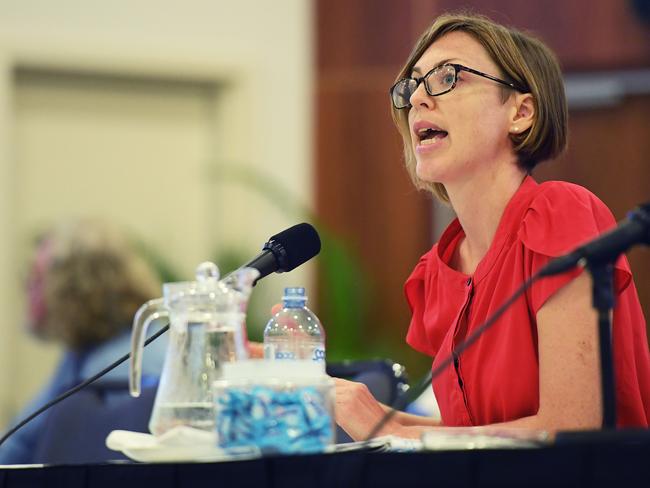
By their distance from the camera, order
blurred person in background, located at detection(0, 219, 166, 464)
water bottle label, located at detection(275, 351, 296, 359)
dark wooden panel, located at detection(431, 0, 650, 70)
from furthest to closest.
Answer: dark wooden panel, located at detection(431, 0, 650, 70), blurred person in background, located at detection(0, 219, 166, 464), water bottle label, located at detection(275, 351, 296, 359)

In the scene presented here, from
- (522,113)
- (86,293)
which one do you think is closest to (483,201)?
(522,113)

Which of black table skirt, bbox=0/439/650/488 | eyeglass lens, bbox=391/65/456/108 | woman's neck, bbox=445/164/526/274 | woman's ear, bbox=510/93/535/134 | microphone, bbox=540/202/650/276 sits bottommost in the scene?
black table skirt, bbox=0/439/650/488

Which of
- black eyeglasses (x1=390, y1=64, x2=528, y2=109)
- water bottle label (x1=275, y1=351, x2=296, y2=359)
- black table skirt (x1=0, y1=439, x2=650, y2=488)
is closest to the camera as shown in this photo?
black table skirt (x1=0, y1=439, x2=650, y2=488)

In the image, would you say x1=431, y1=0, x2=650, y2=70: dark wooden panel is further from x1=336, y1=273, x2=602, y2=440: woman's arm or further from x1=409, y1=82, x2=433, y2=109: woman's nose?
x1=336, y1=273, x2=602, y2=440: woman's arm

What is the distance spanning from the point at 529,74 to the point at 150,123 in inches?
140

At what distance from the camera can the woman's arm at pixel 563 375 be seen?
1487 millimetres

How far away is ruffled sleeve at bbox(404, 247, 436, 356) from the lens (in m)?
2.02

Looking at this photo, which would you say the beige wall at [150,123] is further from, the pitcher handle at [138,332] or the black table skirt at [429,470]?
the black table skirt at [429,470]

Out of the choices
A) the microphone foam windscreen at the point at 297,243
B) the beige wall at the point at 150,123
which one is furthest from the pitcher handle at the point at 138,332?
the beige wall at the point at 150,123

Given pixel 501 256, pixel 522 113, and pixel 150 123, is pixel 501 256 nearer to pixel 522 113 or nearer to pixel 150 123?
pixel 522 113

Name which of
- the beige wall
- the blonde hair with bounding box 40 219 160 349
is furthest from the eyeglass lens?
the beige wall

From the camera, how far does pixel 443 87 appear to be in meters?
1.84

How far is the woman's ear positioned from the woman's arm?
15.0 inches

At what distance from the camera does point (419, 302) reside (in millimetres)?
2049
